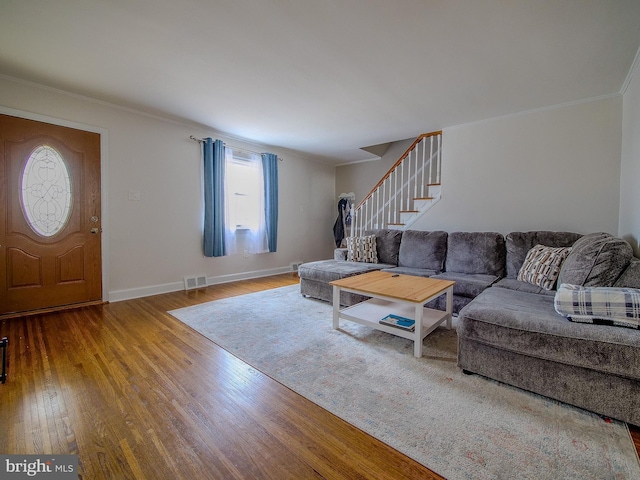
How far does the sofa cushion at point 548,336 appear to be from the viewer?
4.38ft

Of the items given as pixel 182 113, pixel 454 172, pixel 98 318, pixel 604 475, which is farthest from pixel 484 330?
pixel 182 113

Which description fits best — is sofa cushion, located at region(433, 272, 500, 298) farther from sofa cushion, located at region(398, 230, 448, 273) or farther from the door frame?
the door frame

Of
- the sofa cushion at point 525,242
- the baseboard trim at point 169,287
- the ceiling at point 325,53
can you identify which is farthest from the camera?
the baseboard trim at point 169,287

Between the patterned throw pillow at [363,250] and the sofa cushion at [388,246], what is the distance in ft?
0.29

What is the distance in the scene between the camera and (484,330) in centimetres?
170

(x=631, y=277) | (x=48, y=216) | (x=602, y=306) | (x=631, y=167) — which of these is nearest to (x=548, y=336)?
(x=602, y=306)

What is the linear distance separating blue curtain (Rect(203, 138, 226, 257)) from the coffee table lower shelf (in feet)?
8.40

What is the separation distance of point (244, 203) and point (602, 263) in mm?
4357

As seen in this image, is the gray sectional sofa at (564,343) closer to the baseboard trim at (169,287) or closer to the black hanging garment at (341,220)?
the baseboard trim at (169,287)

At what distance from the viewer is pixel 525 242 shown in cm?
299

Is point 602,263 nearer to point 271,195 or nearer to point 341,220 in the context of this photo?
point 271,195

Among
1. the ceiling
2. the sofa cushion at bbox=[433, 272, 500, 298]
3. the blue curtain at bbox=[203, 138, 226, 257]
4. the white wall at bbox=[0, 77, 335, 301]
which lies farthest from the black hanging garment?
the sofa cushion at bbox=[433, 272, 500, 298]

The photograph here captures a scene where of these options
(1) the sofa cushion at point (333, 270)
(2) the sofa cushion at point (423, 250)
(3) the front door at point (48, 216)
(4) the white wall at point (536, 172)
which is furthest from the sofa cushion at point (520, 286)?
(3) the front door at point (48, 216)

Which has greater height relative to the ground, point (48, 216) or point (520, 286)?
point (48, 216)
